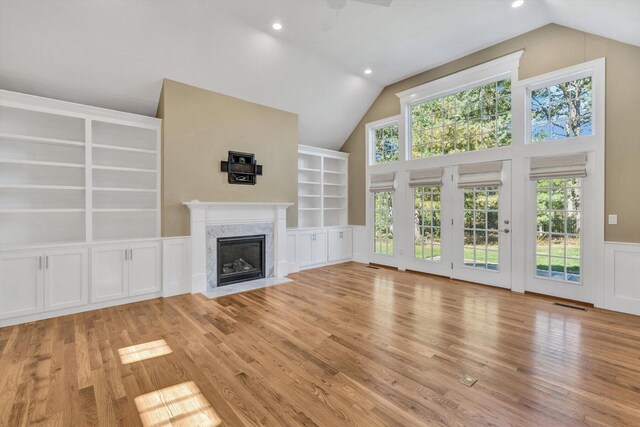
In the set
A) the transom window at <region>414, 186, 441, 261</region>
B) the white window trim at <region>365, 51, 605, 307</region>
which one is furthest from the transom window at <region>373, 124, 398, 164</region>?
the transom window at <region>414, 186, 441, 261</region>

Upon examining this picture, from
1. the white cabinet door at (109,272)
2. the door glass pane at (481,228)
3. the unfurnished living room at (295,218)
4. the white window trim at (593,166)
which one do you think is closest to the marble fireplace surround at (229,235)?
the unfurnished living room at (295,218)

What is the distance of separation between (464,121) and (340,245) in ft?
11.8

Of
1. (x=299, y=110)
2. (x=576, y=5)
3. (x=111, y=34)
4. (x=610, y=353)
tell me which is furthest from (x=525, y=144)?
(x=111, y=34)

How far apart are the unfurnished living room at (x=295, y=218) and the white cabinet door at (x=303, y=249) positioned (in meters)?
0.28

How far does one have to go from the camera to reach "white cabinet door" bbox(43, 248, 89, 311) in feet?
11.5

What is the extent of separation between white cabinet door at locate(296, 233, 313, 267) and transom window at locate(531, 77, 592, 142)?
4261 mm

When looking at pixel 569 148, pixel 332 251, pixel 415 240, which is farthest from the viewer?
pixel 332 251

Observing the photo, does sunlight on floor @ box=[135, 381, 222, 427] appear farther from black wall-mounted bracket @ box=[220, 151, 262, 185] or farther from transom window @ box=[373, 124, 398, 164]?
transom window @ box=[373, 124, 398, 164]

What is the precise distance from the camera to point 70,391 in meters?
2.08

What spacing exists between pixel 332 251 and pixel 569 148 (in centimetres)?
449

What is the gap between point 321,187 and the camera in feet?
21.6

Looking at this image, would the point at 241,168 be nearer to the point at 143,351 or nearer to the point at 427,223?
the point at 143,351

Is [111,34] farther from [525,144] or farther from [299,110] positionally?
[525,144]

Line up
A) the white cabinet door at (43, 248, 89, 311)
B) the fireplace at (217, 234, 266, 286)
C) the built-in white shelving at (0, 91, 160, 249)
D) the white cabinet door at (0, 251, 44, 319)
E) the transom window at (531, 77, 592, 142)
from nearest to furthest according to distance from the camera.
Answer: the white cabinet door at (0, 251, 44, 319) → the white cabinet door at (43, 248, 89, 311) → the built-in white shelving at (0, 91, 160, 249) → the transom window at (531, 77, 592, 142) → the fireplace at (217, 234, 266, 286)
